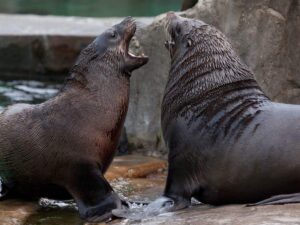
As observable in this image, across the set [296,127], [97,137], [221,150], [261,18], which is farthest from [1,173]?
[261,18]

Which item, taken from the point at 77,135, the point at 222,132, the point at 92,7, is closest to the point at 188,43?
the point at 222,132

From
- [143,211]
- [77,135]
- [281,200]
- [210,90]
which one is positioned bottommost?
[143,211]

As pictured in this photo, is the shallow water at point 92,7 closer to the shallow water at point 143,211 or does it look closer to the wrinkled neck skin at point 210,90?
the shallow water at point 143,211

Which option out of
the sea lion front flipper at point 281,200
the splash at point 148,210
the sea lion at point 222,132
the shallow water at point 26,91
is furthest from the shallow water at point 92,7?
the sea lion front flipper at point 281,200

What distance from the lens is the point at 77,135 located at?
5.71 metres

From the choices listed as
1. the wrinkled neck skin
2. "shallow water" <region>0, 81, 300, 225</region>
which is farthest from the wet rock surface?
the wrinkled neck skin

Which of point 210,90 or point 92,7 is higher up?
point 92,7

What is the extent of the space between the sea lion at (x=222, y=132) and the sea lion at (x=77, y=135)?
1.50 feet

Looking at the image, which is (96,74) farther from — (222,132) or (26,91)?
(26,91)

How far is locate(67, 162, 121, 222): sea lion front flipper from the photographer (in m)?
5.36

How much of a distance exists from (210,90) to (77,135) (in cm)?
100

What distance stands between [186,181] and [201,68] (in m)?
0.83

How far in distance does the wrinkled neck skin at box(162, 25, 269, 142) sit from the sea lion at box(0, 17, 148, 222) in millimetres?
481

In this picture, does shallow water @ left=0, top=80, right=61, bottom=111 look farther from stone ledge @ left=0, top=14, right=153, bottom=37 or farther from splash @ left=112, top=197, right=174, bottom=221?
splash @ left=112, top=197, right=174, bottom=221
